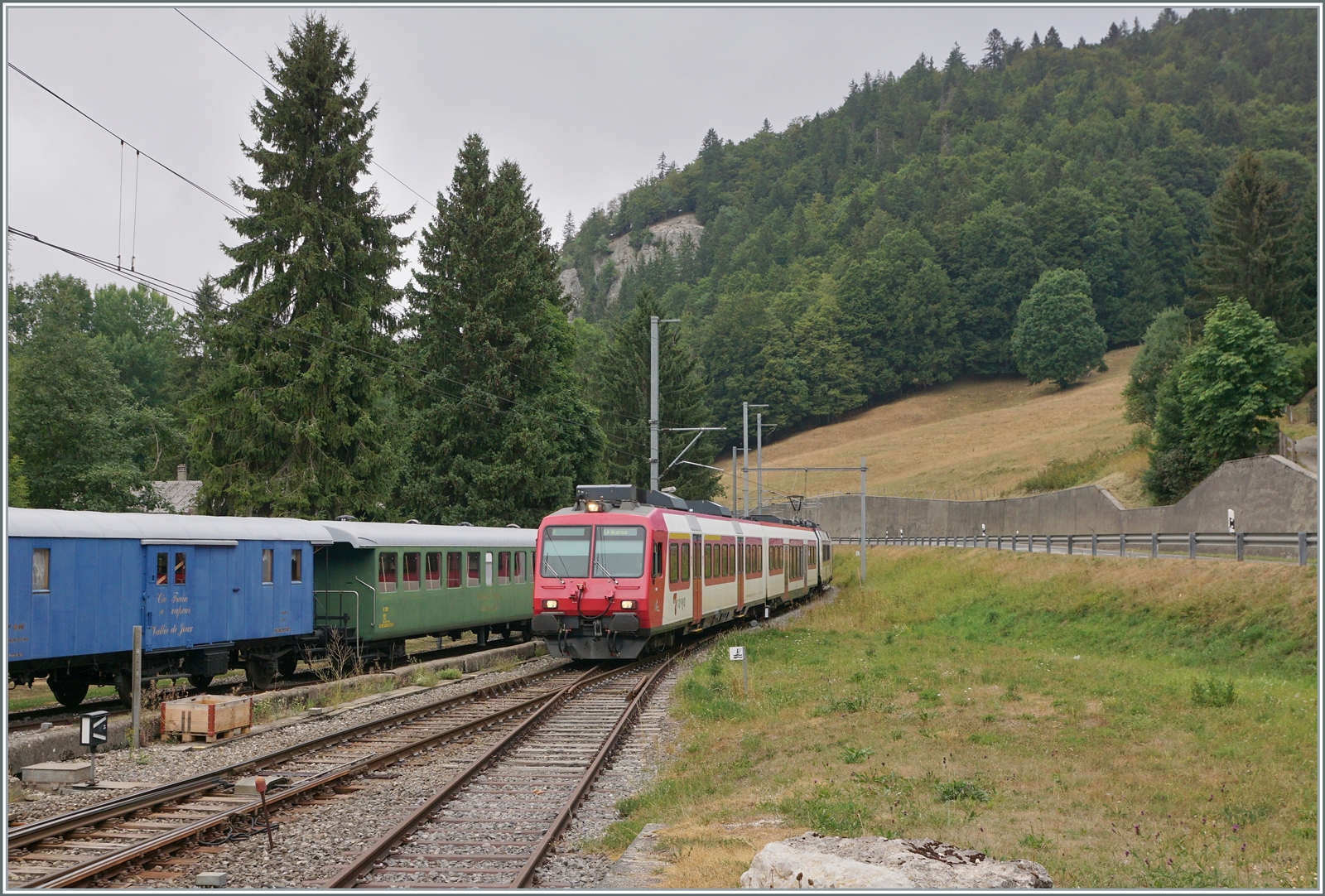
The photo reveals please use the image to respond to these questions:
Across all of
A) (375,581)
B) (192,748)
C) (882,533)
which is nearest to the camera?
(192,748)

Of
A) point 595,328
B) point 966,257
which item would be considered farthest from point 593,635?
point 966,257

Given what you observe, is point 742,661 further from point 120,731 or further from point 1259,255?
point 1259,255

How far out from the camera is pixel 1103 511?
54250 mm

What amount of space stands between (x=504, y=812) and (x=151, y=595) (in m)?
9.11

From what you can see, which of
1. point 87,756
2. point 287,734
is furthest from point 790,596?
point 87,756

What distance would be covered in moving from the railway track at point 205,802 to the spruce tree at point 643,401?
52.9m

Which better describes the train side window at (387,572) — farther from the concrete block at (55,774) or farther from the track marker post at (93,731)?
the concrete block at (55,774)

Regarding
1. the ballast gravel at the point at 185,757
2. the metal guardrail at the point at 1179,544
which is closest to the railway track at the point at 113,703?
the ballast gravel at the point at 185,757

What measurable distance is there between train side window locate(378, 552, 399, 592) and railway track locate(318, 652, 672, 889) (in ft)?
23.4

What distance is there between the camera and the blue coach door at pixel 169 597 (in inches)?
672

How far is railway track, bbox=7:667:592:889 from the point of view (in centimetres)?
860

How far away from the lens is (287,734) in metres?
14.9

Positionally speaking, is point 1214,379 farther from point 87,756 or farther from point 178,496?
point 178,496

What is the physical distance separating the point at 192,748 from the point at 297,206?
26.3 metres
